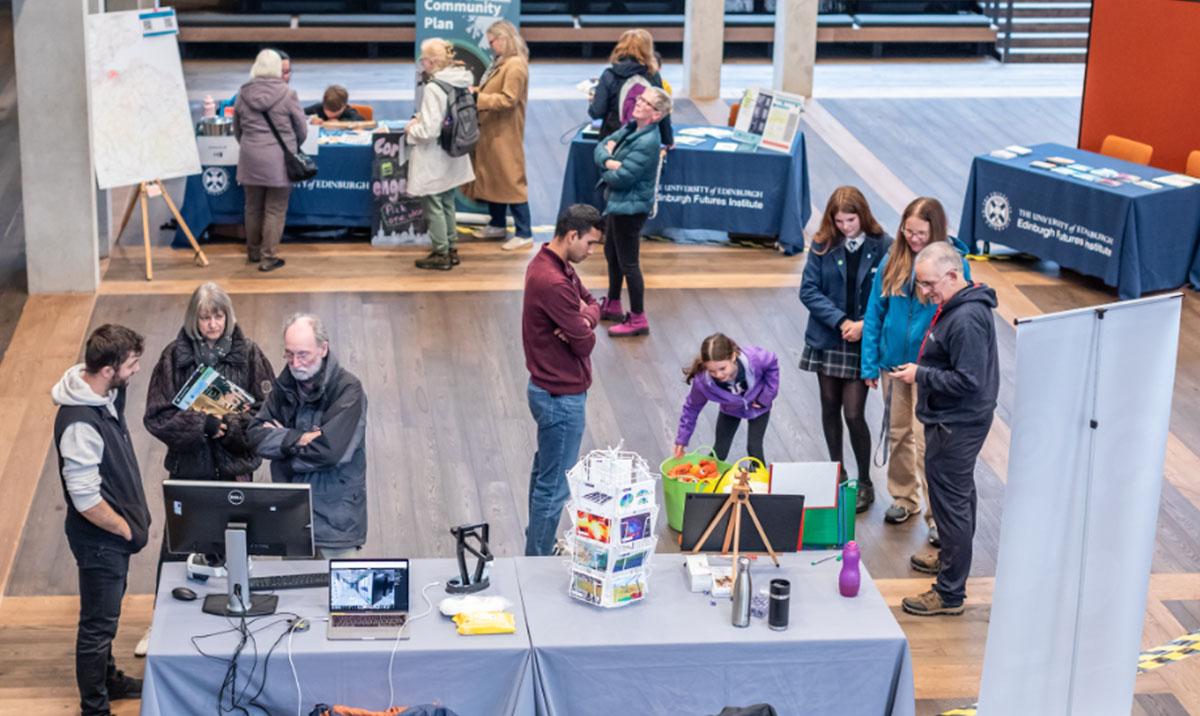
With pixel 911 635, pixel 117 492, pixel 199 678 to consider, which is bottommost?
pixel 911 635

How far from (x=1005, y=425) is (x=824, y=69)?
1098cm

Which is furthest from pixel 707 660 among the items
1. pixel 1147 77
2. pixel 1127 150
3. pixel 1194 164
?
pixel 1147 77

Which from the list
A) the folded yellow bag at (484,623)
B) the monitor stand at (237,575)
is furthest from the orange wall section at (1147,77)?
the monitor stand at (237,575)

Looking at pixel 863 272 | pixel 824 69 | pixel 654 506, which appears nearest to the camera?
pixel 654 506

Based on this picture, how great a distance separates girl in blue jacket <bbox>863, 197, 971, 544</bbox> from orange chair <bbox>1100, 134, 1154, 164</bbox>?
15.8ft

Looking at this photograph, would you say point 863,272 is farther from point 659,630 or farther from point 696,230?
point 696,230

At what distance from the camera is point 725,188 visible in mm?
11391

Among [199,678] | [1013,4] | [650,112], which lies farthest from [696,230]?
[1013,4]

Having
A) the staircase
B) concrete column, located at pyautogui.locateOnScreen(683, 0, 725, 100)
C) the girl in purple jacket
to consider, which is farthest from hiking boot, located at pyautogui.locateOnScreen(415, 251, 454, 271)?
the staircase

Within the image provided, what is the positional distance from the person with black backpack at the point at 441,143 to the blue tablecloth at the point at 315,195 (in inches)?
20.6

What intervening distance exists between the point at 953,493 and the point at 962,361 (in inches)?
23.9

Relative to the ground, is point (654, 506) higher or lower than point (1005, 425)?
higher

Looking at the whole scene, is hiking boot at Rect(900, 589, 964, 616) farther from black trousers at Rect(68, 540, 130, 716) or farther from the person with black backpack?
the person with black backpack

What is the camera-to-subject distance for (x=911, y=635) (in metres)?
6.51
